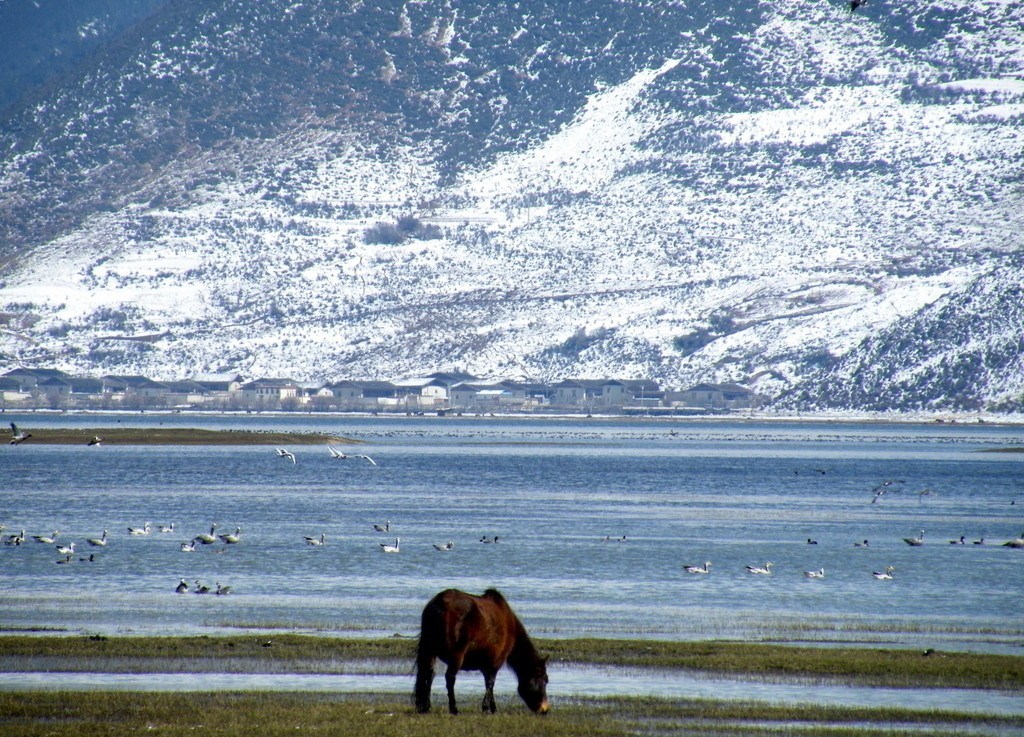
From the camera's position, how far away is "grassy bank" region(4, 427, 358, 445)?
132 meters

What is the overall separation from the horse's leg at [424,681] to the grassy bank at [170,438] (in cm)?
11253

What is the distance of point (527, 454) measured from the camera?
122m

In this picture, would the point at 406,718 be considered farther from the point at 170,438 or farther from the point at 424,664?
the point at 170,438

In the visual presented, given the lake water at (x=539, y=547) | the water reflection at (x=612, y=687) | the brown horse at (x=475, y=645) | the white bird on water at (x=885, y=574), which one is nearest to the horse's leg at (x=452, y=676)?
the brown horse at (x=475, y=645)

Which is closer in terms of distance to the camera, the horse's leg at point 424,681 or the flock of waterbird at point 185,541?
the horse's leg at point 424,681

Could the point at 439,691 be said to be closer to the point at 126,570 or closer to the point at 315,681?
the point at 315,681

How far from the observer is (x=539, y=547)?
161 ft

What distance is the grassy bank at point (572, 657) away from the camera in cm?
2581

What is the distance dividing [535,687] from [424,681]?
5.46 feet

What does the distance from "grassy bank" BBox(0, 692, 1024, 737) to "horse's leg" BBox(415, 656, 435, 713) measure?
0.23m

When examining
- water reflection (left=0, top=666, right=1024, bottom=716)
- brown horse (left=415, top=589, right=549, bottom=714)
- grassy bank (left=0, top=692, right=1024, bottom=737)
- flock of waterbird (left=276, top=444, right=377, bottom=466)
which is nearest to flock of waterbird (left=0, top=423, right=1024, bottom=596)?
water reflection (left=0, top=666, right=1024, bottom=716)

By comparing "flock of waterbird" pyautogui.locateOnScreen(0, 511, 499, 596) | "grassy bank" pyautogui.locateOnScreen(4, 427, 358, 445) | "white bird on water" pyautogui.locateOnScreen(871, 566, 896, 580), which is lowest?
"grassy bank" pyautogui.locateOnScreen(4, 427, 358, 445)

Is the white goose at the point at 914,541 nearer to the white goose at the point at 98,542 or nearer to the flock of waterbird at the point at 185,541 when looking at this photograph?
the flock of waterbird at the point at 185,541

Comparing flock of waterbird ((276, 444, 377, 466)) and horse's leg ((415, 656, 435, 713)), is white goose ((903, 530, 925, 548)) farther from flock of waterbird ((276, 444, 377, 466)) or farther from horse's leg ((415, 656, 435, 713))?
flock of waterbird ((276, 444, 377, 466))
